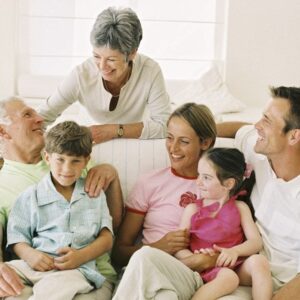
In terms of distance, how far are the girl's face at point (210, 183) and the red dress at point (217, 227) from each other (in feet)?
0.12

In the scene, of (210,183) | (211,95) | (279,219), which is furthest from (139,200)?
(211,95)

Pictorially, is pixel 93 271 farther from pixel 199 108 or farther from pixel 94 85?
pixel 94 85

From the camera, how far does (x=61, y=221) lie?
2.07 m

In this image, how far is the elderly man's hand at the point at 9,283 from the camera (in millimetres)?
1877

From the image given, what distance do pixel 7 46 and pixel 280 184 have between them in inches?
112

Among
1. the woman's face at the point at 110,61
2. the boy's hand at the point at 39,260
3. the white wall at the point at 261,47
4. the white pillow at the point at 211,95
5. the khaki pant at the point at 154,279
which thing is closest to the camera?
the khaki pant at the point at 154,279

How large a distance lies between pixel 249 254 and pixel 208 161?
0.35 m

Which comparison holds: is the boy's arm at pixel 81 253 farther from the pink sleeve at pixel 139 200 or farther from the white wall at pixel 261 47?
the white wall at pixel 261 47

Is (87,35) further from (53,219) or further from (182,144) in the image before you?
(53,219)

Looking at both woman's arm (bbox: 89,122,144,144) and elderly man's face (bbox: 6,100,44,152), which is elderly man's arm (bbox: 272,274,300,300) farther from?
elderly man's face (bbox: 6,100,44,152)

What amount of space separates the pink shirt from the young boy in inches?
7.9

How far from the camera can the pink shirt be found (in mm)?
2281

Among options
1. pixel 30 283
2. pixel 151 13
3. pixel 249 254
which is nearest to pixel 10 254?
pixel 30 283

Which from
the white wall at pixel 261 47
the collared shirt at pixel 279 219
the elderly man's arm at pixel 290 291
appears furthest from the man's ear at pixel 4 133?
the white wall at pixel 261 47
